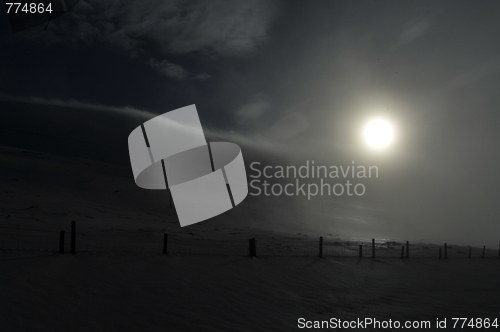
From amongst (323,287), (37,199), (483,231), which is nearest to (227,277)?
(323,287)

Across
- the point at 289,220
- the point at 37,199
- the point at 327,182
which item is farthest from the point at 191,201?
the point at 327,182

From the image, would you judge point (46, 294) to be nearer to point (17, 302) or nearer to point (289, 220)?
point (17, 302)

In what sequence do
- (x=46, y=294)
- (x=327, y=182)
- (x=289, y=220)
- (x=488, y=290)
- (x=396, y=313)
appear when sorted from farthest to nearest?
(x=327, y=182) → (x=289, y=220) → (x=488, y=290) → (x=396, y=313) → (x=46, y=294)

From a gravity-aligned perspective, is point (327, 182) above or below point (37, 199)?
above

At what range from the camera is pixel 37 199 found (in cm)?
2839

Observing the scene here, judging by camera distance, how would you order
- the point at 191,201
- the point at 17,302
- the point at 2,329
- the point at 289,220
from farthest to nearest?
the point at 289,220 → the point at 191,201 → the point at 17,302 → the point at 2,329

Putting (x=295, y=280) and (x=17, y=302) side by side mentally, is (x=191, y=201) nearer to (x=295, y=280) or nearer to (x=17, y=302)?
(x=295, y=280)

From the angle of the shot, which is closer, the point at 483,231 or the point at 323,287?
the point at 323,287

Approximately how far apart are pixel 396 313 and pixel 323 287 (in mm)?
2193

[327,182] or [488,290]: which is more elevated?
[327,182]

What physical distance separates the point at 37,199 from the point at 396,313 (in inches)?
1112

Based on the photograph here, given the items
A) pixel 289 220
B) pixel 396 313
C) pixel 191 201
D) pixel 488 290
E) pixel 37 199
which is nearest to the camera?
pixel 396 313

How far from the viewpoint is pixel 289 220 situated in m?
44.7

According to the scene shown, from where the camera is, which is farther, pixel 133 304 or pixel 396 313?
pixel 396 313
